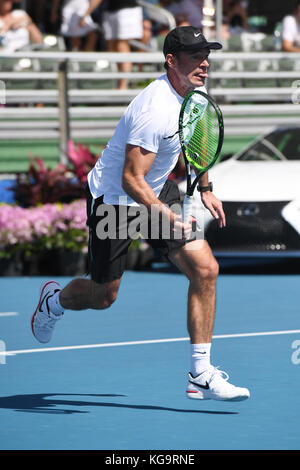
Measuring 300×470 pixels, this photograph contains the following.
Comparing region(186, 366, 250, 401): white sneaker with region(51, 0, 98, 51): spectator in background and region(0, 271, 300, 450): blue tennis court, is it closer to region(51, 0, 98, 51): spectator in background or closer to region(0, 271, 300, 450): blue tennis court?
region(0, 271, 300, 450): blue tennis court

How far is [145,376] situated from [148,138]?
1.79 m

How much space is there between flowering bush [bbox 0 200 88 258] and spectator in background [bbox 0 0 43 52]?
14.6 ft

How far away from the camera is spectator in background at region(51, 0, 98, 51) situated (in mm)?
19391

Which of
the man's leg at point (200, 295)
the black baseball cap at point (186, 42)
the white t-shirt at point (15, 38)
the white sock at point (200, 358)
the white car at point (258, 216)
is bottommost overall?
the white sock at point (200, 358)

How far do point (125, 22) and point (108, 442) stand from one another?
43.8 ft

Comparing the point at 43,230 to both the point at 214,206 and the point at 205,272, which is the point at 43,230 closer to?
the point at 214,206

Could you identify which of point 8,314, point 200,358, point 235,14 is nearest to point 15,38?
point 235,14

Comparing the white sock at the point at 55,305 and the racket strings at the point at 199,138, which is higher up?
the racket strings at the point at 199,138

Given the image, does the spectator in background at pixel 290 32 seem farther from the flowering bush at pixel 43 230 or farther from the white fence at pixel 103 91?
the flowering bush at pixel 43 230

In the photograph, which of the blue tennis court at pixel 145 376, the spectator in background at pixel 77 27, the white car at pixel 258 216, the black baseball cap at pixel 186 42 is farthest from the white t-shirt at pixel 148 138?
the spectator in background at pixel 77 27

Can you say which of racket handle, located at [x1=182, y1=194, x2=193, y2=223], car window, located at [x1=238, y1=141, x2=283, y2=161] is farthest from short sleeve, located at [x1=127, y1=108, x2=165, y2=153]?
car window, located at [x1=238, y1=141, x2=283, y2=161]

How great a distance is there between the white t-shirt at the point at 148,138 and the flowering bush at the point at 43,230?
6935 mm

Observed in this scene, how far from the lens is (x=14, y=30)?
61.0 feet

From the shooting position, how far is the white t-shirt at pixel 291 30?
20.1 metres
